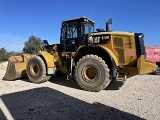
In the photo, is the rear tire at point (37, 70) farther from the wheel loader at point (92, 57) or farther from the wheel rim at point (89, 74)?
the wheel rim at point (89, 74)

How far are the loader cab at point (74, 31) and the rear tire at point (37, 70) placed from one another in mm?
1260

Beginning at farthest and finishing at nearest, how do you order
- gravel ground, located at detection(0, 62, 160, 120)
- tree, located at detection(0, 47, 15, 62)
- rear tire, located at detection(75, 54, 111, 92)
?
1. tree, located at detection(0, 47, 15, 62)
2. rear tire, located at detection(75, 54, 111, 92)
3. gravel ground, located at detection(0, 62, 160, 120)

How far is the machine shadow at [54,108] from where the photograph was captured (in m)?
5.07

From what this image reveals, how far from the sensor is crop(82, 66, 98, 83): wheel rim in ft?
26.3

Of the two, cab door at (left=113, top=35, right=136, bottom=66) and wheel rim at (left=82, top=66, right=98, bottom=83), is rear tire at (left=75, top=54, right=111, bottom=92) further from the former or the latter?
cab door at (left=113, top=35, right=136, bottom=66)

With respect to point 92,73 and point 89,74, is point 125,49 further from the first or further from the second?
point 89,74

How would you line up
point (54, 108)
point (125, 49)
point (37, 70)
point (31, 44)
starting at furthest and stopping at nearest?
point (31, 44) → point (37, 70) → point (125, 49) → point (54, 108)

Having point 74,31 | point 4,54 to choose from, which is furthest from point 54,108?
point 4,54

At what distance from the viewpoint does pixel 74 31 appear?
31.1 feet

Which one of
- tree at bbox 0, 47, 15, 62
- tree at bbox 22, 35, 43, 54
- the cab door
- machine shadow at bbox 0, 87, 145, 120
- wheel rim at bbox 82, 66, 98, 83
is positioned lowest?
machine shadow at bbox 0, 87, 145, 120

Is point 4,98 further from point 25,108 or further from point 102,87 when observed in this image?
point 102,87

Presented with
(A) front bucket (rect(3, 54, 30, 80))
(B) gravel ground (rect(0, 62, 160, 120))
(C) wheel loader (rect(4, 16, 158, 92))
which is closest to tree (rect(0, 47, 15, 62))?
(A) front bucket (rect(3, 54, 30, 80))

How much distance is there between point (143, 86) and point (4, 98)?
17.3 feet

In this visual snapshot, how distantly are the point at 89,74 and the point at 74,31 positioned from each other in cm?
223
